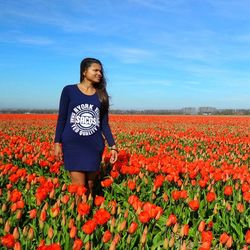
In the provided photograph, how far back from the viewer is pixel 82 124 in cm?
438

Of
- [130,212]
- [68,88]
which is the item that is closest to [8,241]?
[130,212]

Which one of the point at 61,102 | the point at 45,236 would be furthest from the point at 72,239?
the point at 61,102

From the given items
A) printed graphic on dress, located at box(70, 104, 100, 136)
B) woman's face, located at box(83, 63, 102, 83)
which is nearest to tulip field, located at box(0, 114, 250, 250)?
printed graphic on dress, located at box(70, 104, 100, 136)

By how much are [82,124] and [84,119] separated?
7 cm

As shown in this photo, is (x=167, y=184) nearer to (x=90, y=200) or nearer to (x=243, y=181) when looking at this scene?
(x=243, y=181)

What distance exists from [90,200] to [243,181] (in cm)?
244

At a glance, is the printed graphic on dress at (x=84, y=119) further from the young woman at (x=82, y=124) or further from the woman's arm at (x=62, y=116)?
the woman's arm at (x=62, y=116)

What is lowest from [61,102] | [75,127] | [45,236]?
[45,236]

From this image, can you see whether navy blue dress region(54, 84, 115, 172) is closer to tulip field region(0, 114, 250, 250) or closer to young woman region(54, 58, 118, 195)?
young woman region(54, 58, 118, 195)

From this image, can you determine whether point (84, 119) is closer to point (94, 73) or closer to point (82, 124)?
point (82, 124)

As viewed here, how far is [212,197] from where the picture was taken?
4.23 meters

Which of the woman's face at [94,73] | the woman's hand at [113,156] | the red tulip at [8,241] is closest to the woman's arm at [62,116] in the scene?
the woman's face at [94,73]

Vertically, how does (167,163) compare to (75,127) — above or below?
below

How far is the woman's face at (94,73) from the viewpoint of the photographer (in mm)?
4453
